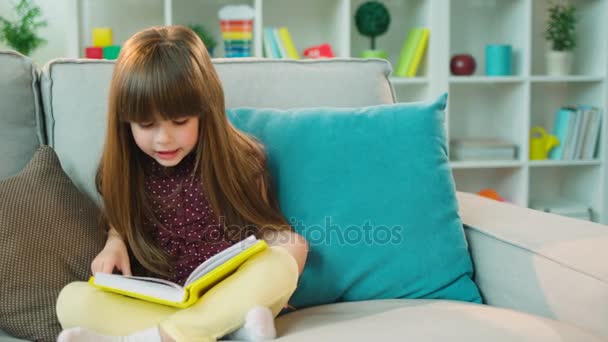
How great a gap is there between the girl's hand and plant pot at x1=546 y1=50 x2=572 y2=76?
243 centimetres

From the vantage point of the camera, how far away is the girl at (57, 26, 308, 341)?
1.10 meters

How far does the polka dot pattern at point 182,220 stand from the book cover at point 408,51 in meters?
1.78

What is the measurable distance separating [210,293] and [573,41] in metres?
2.55

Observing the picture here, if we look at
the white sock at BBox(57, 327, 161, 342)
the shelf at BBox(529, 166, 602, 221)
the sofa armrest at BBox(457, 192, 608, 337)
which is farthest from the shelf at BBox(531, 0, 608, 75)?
the white sock at BBox(57, 327, 161, 342)

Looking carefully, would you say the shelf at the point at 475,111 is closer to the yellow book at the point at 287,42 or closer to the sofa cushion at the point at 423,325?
the yellow book at the point at 287,42

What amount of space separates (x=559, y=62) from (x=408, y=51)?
720mm

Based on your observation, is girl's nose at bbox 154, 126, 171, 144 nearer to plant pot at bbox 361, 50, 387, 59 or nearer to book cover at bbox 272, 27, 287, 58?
book cover at bbox 272, 27, 287, 58

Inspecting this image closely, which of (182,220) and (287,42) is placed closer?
(182,220)

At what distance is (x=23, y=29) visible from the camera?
270cm

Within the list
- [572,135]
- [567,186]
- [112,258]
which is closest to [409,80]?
[572,135]

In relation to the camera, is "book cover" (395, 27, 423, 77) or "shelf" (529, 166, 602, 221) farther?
"shelf" (529, 166, 602, 221)

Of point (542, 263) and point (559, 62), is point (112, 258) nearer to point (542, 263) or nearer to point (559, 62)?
point (542, 263)

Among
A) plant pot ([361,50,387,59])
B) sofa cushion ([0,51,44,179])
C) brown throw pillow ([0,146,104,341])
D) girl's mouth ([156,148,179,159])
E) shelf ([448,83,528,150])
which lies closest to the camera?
brown throw pillow ([0,146,104,341])

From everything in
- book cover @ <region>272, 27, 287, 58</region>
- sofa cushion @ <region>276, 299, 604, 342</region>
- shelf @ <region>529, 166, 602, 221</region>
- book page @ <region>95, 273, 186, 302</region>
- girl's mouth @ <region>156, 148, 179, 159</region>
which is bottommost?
shelf @ <region>529, 166, 602, 221</region>
